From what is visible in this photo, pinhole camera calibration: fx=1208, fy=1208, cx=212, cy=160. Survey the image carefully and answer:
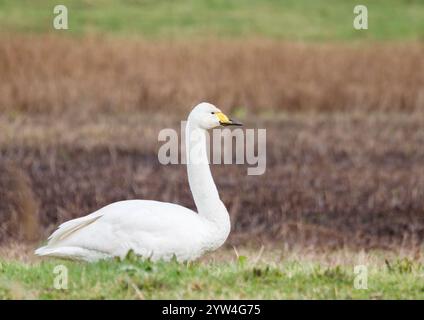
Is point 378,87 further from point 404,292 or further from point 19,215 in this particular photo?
point 404,292

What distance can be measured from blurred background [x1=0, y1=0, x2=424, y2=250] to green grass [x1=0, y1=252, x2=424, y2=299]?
10.6 feet

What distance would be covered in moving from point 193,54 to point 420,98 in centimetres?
516

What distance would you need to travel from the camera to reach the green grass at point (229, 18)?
37.5 m

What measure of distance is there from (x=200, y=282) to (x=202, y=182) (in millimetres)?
1369

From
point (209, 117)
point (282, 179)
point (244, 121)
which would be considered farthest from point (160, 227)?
point (244, 121)

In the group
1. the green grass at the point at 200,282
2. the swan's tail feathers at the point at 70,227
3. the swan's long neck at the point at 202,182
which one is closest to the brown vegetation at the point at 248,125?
the swan's long neck at the point at 202,182

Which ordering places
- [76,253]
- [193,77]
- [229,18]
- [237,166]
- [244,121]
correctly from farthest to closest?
1. [229,18]
2. [193,77]
3. [244,121]
4. [237,166]
5. [76,253]

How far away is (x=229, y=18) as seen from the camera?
39.8 metres

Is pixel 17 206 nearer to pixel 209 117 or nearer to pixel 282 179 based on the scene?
pixel 282 179

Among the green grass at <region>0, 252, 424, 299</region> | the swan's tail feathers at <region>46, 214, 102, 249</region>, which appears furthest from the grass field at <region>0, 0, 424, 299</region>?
the swan's tail feathers at <region>46, 214, 102, 249</region>

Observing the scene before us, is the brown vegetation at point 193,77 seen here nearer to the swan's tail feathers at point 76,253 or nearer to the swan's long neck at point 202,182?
the swan's long neck at point 202,182

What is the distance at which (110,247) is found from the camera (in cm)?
754

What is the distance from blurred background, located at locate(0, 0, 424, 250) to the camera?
1342 centimetres

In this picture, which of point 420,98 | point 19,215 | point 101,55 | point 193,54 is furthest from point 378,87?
point 19,215
